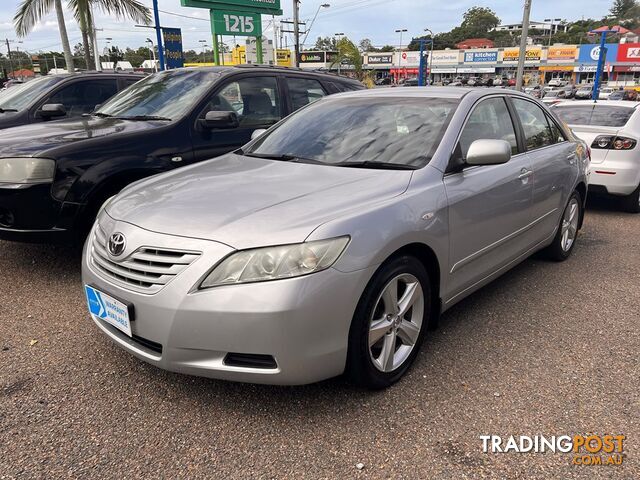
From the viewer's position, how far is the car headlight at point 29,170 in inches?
144

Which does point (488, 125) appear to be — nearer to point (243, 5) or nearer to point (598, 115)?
point (598, 115)

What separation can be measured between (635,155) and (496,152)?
4.62 m

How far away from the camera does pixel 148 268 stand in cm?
230

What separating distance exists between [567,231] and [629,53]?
239 feet

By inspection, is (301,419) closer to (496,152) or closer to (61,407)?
(61,407)

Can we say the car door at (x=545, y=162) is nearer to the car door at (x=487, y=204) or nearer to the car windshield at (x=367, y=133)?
the car door at (x=487, y=204)

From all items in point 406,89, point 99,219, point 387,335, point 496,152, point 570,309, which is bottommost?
point 570,309

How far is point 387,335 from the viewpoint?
8.45 feet

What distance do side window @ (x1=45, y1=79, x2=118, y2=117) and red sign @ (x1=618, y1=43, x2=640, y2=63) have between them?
2870 inches

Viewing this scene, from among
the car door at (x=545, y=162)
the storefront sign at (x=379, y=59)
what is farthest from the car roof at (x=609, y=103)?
the storefront sign at (x=379, y=59)

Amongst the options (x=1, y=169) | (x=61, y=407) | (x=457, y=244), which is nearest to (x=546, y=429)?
(x=457, y=244)

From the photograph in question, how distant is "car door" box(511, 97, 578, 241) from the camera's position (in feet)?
12.9

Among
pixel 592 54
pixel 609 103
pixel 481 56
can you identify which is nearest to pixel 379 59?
pixel 481 56

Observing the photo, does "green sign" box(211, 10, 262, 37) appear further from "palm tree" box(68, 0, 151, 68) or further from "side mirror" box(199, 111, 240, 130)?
"side mirror" box(199, 111, 240, 130)
